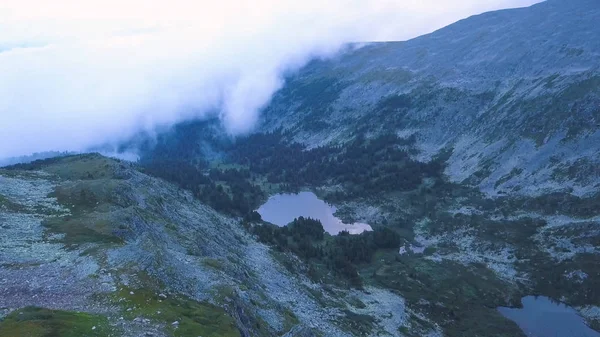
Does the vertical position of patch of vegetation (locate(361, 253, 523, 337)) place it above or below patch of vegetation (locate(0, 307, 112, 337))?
below

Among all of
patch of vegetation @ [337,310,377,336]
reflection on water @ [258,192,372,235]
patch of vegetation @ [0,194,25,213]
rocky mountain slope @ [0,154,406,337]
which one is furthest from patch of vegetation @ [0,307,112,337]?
reflection on water @ [258,192,372,235]

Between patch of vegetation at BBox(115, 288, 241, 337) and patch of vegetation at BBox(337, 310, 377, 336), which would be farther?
patch of vegetation at BBox(337, 310, 377, 336)

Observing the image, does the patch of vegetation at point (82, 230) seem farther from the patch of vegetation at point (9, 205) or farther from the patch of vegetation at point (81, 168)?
the patch of vegetation at point (81, 168)

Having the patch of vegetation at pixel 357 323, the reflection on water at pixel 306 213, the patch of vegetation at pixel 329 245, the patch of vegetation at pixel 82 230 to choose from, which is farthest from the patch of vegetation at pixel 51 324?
A: the reflection on water at pixel 306 213

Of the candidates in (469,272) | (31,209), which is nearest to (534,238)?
(469,272)

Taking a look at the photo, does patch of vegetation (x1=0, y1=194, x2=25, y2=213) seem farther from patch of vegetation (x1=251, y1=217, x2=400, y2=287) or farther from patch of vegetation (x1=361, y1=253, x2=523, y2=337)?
patch of vegetation (x1=361, y1=253, x2=523, y2=337)

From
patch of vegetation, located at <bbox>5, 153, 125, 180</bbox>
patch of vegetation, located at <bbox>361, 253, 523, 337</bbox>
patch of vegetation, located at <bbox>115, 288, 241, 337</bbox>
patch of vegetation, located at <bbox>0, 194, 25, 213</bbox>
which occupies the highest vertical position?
patch of vegetation, located at <bbox>5, 153, 125, 180</bbox>
